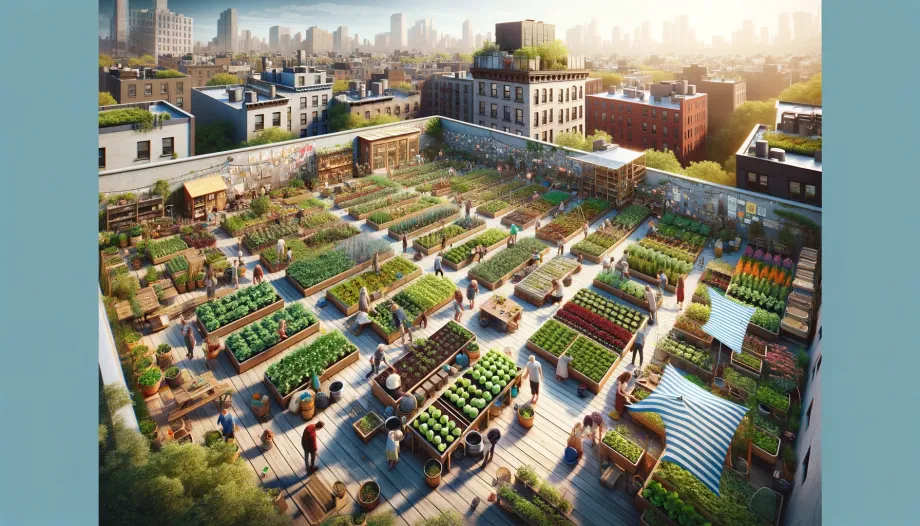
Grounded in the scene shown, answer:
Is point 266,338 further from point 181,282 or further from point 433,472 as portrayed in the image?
point 433,472

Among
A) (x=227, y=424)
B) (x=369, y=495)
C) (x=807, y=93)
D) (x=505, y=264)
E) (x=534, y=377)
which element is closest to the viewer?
(x=369, y=495)

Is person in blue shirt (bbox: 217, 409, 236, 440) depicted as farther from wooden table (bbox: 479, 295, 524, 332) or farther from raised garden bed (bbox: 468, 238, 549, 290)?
raised garden bed (bbox: 468, 238, 549, 290)

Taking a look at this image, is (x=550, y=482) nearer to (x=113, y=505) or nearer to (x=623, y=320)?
(x=623, y=320)

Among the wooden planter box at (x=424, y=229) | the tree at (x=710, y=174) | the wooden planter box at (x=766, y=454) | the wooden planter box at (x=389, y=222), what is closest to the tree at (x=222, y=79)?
the wooden planter box at (x=389, y=222)

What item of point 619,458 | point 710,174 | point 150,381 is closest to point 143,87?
point 150,381

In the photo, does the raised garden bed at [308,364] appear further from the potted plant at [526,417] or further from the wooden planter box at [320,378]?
the potted plant at [526,417]

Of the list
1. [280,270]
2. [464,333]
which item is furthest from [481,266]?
[280,270]

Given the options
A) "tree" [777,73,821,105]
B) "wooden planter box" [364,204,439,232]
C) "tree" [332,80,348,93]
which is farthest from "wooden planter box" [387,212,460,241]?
"tree" [332,80,348,93]
